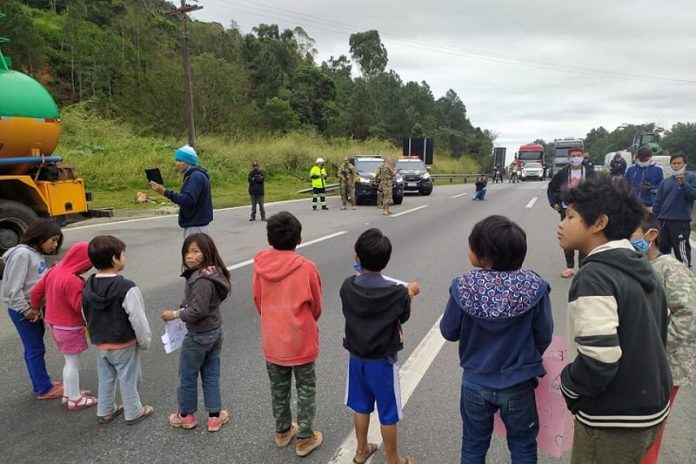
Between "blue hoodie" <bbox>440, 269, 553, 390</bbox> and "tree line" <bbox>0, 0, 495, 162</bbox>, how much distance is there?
33.5m

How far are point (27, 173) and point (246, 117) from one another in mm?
31159

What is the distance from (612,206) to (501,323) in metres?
0.69

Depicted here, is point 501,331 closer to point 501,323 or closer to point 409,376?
point 501,323

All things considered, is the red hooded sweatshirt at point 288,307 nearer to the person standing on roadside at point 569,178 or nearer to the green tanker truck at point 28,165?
the person standing on roadside at point 569,178

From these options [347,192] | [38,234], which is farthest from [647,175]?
[347,192]

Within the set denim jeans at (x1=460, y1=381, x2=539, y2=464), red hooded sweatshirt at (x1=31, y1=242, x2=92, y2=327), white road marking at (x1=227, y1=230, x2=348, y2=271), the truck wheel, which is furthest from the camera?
the truck wheel

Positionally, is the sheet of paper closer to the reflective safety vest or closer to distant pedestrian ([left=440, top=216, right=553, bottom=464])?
distant pedestrian ([left=440, top=216, right=553, bottom=464])

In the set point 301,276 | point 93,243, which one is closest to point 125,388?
point 93,243

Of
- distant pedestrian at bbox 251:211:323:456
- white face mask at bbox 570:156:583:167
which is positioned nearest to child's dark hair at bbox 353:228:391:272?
distant pedestrian at bbox 251:211:323:456

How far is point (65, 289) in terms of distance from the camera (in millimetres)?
3410

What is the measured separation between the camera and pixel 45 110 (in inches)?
335

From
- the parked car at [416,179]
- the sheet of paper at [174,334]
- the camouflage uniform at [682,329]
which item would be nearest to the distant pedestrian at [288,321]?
the sheet of paper at [174,334]

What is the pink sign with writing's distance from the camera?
235cm

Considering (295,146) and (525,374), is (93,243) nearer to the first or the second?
(525,374)
